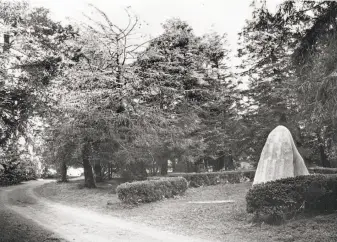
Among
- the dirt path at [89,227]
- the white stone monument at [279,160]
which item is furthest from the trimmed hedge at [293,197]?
the dirt path at [89,227]

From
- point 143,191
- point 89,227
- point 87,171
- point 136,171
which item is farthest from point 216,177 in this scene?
point 89,227

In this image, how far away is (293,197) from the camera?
8.58 meters

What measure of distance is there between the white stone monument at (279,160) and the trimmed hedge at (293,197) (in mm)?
1380

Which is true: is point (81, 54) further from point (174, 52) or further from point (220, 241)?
point (220, 241)

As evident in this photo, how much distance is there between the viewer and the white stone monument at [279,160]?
33.6 ft

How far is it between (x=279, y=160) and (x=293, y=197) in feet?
6.64

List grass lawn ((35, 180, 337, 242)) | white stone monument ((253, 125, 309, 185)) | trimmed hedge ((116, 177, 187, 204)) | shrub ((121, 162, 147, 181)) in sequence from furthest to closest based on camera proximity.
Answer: shrub ((121, 162, 147, 181)) → trimmed hedge ((116, 177, 187, 204)) → white stone monument ((253, 125, 309, 185)) → grass lawn ((35, 180, 337, 242))

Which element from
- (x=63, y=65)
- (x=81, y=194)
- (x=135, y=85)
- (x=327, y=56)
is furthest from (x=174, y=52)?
(x=327, y=56)

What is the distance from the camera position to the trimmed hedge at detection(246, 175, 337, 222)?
8.53 meters

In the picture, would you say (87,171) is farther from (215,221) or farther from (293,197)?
(293,197)

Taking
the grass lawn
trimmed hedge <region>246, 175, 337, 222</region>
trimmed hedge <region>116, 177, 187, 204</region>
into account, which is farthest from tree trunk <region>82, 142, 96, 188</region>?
trimmed hedge <region>246, 175, 337, 222</region>

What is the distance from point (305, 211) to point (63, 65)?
7.99 m

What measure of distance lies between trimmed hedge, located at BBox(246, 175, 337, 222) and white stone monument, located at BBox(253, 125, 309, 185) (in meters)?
1.38

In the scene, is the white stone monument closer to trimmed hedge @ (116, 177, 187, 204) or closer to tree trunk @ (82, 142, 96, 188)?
trimmed hedge @ (116, 177, 187, 204)
